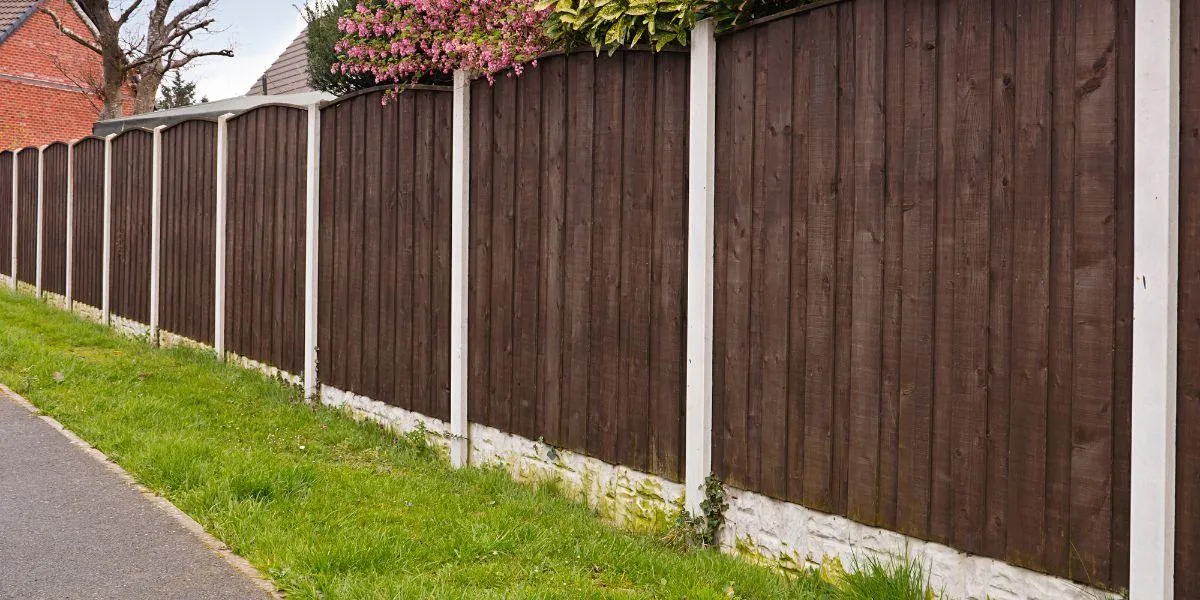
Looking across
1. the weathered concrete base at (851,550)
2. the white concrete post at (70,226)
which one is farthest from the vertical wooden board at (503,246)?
the white concrete post at (70,226)

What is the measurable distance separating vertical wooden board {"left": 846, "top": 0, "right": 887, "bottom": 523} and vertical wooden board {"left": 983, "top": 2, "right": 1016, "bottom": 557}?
17.4 inches

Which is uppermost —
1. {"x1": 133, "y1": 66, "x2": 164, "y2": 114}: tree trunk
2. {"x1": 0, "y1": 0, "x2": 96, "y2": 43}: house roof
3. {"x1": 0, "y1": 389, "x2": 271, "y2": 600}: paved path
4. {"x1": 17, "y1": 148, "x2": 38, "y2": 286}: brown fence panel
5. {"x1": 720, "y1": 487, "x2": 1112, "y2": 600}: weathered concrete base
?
{"x1": 0, "y1": 0, "x2": 96, "y2": 43}: house roof

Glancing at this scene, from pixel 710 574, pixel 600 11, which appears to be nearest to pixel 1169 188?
pixel 710 574

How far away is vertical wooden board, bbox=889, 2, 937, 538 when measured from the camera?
351 centimetres

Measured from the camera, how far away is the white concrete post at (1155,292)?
9.45 ft

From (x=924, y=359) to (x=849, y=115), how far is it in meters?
0.97

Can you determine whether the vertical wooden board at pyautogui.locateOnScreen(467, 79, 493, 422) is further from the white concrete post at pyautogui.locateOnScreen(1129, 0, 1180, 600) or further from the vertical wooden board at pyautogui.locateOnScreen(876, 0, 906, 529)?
the white concrete post at pyautogui.locateOnScreen(1129, 0, 1180, 600)

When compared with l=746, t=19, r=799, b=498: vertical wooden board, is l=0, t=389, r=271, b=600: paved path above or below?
below

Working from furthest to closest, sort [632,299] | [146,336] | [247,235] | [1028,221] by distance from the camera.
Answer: [146,336] → [247,235] → [632,299] → [1028,221]

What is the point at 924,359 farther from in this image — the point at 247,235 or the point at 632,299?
the point at 247,235

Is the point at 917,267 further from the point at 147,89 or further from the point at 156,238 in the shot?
the point at 147,89

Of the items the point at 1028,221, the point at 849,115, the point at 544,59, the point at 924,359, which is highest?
the point at 544,59

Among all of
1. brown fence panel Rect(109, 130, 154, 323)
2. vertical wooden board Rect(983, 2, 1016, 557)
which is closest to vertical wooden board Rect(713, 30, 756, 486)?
vertical wooden board Rect(983, 2, 1016, 557)

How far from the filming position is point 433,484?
5.39m
